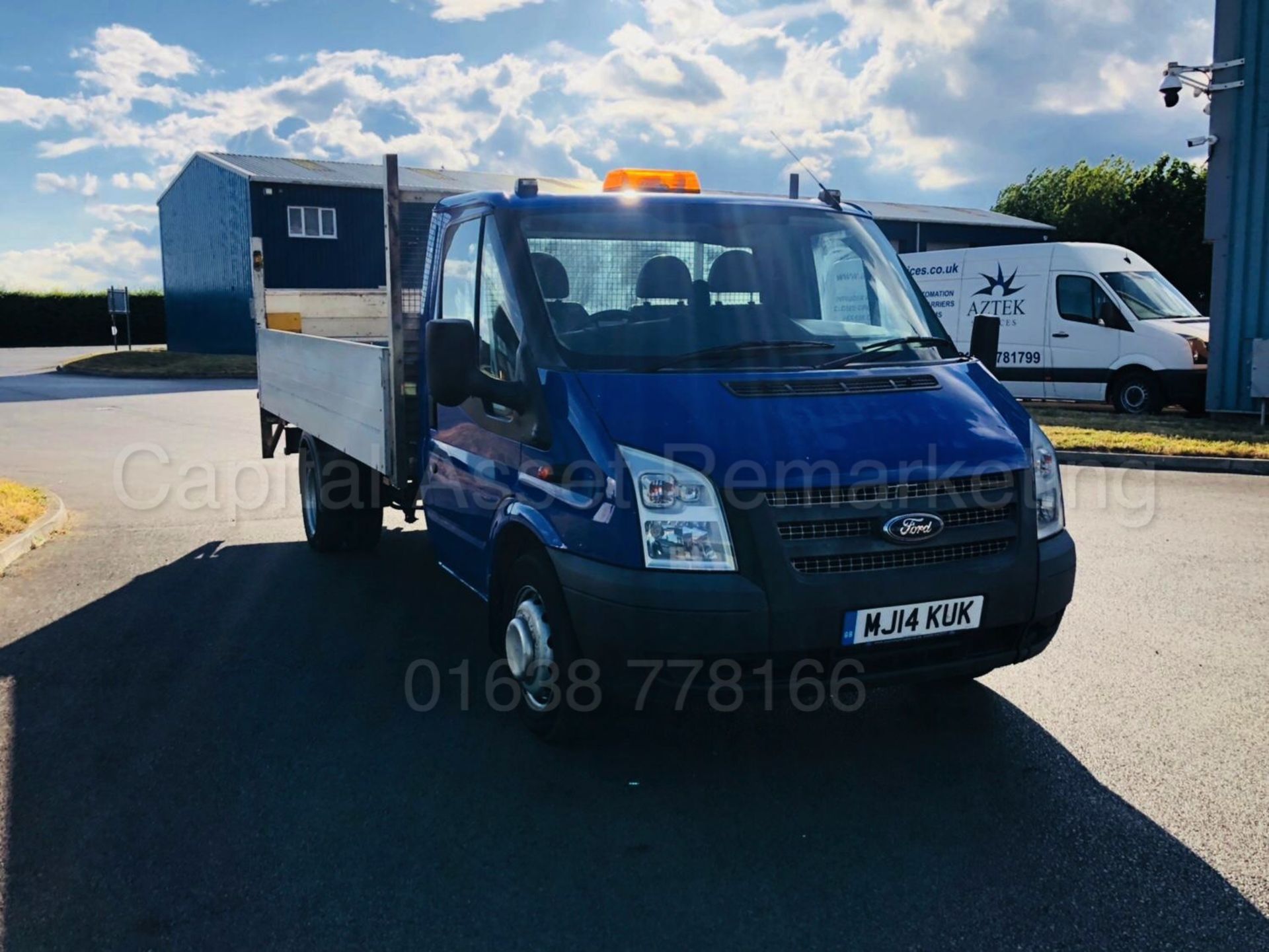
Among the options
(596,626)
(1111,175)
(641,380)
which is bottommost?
(596,626)

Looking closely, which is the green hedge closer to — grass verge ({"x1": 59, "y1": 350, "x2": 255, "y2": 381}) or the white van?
grass verge ({"x1": 59, "y1": 350, "x2": 255, "y2": 381})

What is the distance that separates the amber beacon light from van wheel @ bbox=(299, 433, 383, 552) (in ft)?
8.97

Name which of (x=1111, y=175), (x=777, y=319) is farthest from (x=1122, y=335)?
(x=1111, y=175)

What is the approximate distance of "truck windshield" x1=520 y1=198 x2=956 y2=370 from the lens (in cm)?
427

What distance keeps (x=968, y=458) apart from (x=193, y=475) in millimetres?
9639

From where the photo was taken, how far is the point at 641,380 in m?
3.93

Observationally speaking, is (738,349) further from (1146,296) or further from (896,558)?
(1146,296)

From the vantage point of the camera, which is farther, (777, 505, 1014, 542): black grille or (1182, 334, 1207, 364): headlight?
(1182, 334, 1207, 364): headlight

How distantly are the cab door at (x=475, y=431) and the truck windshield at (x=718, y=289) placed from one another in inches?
9.1

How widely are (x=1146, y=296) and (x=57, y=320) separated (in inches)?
1911

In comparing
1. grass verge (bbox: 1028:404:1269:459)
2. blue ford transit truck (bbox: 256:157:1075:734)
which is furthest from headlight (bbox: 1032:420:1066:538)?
grass verge (bbox: 1028:404:1269:459)

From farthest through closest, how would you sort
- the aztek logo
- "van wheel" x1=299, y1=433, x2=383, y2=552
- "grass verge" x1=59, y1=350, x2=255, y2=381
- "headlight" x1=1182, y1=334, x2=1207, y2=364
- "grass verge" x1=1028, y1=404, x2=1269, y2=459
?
1. "grass verge" x1=59, y1=350, x2=255, y2=381
2. the aztek logo
3. "headlight" x1=1182, y1=334, x2=1207, y2=364
4. "grass verge" x1=1028, y1=404, x2=1269, y2=459
5. "van wheel" x1=299, y1=433, x2=383, y2=552

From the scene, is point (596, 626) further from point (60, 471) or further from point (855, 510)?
point (60, 471)

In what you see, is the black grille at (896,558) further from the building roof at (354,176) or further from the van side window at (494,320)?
the building roof at (354,176)
